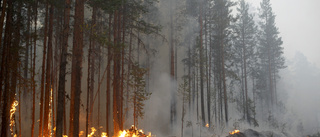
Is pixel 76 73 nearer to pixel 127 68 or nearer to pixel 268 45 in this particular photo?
pixel 127 68

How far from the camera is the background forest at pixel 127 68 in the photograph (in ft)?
33.7

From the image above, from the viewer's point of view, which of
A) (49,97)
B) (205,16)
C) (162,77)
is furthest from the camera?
(162,77)

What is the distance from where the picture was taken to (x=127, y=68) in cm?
3061

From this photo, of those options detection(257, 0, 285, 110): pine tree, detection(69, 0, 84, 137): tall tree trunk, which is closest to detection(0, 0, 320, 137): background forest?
detection(69, 0, 84, 137): tall tree trunk

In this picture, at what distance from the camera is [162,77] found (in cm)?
2944

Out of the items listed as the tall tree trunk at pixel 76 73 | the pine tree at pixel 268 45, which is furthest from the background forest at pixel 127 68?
the pine tree at pixel 268 45

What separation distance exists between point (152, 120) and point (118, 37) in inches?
567

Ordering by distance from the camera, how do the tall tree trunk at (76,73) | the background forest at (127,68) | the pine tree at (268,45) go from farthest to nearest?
the pine tree at (268,45) → the background forest at (127,68) → the tall tree trunk at (76,73)

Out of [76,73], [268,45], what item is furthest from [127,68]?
[268,45]

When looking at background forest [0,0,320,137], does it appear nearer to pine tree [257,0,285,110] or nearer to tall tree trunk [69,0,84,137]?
tall tree trunk [69,0,84,137]

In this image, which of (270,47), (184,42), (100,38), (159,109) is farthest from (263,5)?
(100,38)

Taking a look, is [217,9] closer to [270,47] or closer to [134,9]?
[134,9]

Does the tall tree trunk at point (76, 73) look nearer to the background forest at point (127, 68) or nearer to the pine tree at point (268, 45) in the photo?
the background forest at point (127, 68)

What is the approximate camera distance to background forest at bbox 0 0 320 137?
10258mm
